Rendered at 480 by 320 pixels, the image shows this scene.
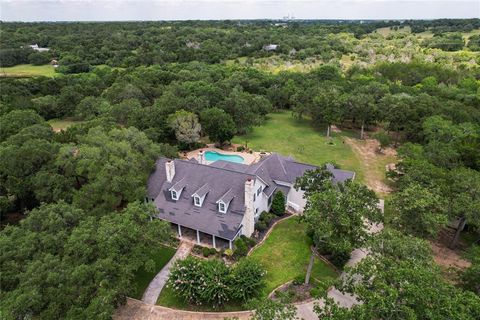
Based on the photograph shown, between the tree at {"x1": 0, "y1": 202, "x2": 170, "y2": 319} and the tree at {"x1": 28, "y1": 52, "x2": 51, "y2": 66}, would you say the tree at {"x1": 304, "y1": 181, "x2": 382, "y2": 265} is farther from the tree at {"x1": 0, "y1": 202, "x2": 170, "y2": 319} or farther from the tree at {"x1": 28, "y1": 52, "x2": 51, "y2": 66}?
the tree at {"x1": 28, "y1": 52, "x2": 51, "y2": 66}

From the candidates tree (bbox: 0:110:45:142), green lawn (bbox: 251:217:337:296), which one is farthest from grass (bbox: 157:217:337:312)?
tree (bbox: 0:110:45:142)

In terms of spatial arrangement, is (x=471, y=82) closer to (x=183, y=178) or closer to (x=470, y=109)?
(x=470, y=109)

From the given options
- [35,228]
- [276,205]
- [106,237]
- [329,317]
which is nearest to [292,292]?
[329,317]

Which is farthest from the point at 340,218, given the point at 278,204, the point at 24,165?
the point at 24,165

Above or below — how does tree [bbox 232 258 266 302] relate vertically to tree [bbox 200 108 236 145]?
below

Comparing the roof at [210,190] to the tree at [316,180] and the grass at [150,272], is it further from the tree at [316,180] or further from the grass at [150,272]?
the tree at [316,180]

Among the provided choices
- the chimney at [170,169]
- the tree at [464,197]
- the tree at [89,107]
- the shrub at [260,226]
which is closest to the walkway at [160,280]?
the shrub at [260,226]
